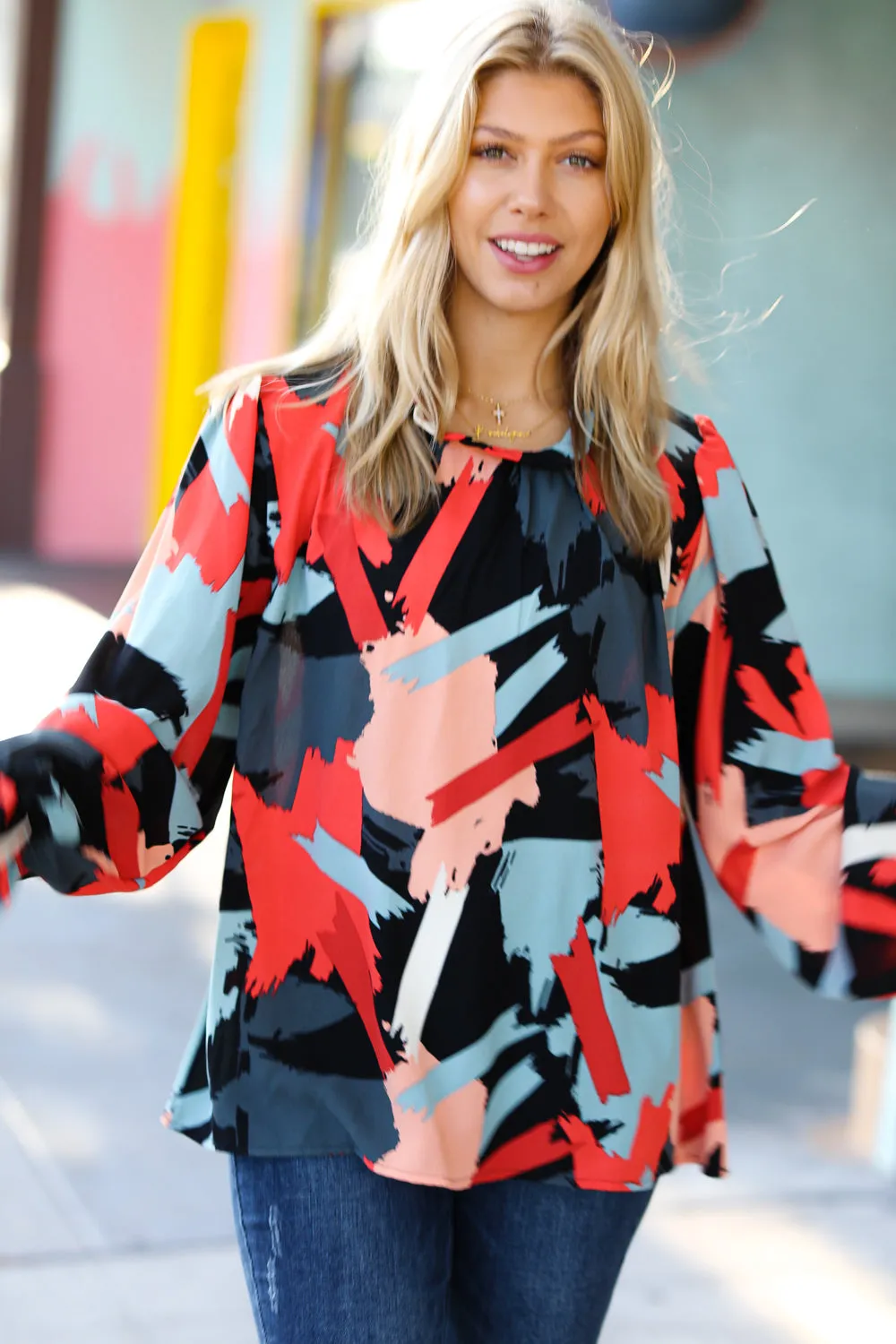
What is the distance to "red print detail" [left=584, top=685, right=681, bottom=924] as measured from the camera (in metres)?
1.67

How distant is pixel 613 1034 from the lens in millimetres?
1676

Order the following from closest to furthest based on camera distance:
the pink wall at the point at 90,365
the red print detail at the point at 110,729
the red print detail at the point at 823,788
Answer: the red print detail at the point at 110,729 < the red print detail at the point at 823,788 < the pink wall at the point at 90,365

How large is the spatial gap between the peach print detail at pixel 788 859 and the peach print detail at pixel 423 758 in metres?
0.29

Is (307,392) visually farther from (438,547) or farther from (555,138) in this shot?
(555,138)

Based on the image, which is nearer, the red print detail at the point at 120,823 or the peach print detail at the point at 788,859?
the red print detail at the point at 120,823

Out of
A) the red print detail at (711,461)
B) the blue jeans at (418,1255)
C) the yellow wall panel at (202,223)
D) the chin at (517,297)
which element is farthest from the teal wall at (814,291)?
the blue jeans at (418,1255)

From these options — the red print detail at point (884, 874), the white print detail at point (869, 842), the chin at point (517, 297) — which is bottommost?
the red print detail at point (884, 874)

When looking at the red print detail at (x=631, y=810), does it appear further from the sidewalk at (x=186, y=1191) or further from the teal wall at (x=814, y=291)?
the teal wall at (x=814, y=291)

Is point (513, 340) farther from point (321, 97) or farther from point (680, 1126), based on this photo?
point (321, 97)

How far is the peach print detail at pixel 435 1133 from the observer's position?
156 centimetres

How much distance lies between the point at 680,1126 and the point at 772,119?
5853 millimetres

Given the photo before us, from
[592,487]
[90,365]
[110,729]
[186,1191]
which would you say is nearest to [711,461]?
[592,487]

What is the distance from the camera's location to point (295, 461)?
5.36 ft

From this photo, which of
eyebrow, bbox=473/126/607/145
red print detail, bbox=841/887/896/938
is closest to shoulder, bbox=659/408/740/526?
eyebrow, bbox=473/126/607/145
